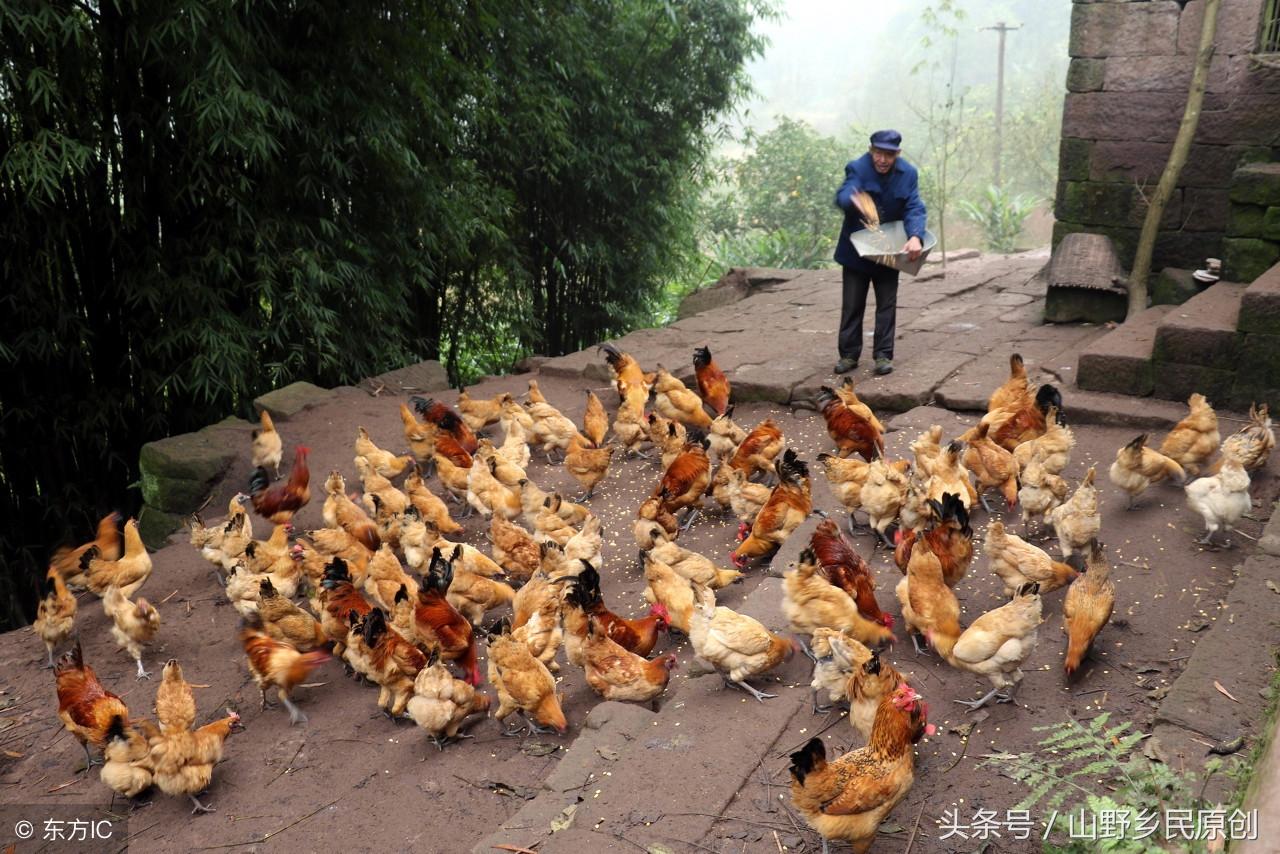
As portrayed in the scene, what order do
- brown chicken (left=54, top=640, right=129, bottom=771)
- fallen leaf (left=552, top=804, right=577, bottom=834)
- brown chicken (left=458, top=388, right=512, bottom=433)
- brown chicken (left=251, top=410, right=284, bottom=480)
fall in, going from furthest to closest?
brown chicken (left=458, top=388, right=512, bottom=433), brown chicken (left=251, top=410, right=284, bottom=480), brown chicken (left=54, top=640, right=129, bottom=771), fallen leaf (left=552, top=804, right=577, bottom=834)

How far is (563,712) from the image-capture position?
4.71m

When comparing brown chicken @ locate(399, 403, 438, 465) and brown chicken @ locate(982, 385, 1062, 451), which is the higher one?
brown chicken @ locate(982, 385, 1062, 451)

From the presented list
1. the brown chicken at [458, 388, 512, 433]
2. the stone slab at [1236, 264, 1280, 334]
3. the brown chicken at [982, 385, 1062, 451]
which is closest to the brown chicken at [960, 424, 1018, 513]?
the brown chicken at [982, 385, 1062, 451]

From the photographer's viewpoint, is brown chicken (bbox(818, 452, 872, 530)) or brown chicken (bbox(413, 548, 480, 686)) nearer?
brown chicken (bbox(413, 548, 480, 686))

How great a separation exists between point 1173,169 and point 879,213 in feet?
8.93

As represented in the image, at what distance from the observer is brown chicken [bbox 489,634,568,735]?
4.48m

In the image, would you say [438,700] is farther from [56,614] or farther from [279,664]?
[56,614]

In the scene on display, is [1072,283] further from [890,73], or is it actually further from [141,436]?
[890,73]

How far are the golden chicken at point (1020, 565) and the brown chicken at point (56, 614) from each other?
5.46 meters

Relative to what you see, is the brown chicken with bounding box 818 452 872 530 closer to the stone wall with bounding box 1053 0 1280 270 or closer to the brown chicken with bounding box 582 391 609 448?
the brown chicken with bounding box 582 391 609 448

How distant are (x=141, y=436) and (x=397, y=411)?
2.38 meters

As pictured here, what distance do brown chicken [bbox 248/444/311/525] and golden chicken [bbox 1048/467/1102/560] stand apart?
5.35 m

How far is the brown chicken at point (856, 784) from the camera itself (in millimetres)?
3145

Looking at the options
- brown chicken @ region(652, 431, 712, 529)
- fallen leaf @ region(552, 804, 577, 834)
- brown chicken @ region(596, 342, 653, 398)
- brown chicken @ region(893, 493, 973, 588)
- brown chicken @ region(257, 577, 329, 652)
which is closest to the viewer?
fallen leaf @ region(552, 804, 577, 834)
